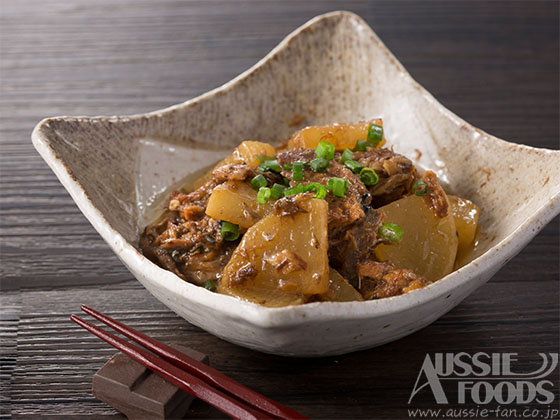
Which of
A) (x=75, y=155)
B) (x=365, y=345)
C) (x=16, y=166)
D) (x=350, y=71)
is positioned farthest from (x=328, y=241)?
(x=16, y=166)

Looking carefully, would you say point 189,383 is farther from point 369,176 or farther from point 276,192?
point 369,176

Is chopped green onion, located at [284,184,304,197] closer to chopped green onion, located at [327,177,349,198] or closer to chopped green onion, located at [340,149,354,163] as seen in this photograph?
chopped green onion, located at [327,177,349,198]

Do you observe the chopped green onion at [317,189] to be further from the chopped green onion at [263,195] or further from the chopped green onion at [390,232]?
the chopped green onion at [390,232]

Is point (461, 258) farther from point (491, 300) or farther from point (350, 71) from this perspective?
point (350, 71)

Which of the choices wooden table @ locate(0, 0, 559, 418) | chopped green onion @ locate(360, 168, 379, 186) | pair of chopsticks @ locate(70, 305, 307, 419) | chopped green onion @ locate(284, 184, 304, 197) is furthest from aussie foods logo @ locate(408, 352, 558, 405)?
chopped green onion @ locate(284, 184, 304, 197)

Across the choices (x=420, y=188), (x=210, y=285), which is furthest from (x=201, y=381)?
(x=420, y=188)

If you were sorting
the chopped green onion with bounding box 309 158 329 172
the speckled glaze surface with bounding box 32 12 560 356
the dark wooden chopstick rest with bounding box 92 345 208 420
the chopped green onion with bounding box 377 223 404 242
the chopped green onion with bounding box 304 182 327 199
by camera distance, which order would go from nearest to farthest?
the speckled glaze surface with bounding box 32 12 560 356 < the dark wooden chopstick rest with bounding box 92 345 208 420 < the chopped green onion with bounding box 304 182 327 199 < the chopped green onion with bounding box 377 223 404 242 < the chopped green onion with bounding box 309 158 329 172

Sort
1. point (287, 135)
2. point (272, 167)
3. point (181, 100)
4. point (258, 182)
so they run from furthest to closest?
point (181, 100)
point (287, 135)
point (272, 167)
point (258, 182)
